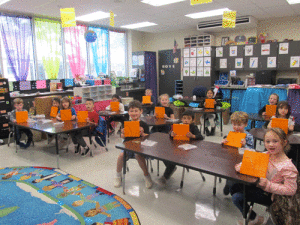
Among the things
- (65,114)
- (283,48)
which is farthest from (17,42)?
(283,48)

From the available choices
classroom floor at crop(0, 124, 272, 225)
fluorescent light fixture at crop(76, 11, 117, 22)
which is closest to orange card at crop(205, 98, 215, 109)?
classroom floor at crop(0, 124, 272, 225)

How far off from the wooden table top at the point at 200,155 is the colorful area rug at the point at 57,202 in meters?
0.68

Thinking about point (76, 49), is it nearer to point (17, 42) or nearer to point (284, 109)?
point (17, 42)

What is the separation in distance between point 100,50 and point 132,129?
6.63m

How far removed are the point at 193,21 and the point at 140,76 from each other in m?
2.96

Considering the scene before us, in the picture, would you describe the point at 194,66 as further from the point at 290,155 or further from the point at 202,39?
the point at 290,155

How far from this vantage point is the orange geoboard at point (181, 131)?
9.14 feet

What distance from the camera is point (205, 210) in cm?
254

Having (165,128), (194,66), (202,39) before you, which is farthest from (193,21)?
(165,128)

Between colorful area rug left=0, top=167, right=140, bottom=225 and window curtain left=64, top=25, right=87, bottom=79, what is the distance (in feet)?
16.3

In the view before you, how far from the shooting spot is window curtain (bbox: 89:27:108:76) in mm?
8663

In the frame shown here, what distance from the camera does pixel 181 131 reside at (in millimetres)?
2807

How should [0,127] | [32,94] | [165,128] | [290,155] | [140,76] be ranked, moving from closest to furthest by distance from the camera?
[290,155] < [165,128] < [0,127] < [32,94] < [140,76]

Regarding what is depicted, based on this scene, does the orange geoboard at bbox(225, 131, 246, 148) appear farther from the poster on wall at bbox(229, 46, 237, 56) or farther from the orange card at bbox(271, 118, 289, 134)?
the poster on wall at bbox(229, 46, 237, 56)
